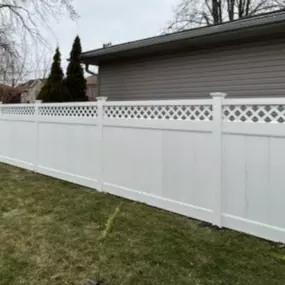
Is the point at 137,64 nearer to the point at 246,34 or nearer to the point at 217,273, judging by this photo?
the point at 246,34

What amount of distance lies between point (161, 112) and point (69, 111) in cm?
229

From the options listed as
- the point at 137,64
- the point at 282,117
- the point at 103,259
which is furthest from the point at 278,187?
the point at 137,64

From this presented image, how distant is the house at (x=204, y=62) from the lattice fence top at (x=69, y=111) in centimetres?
230

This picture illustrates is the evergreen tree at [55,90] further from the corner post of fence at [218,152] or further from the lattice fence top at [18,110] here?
the corner post of fence at [218,152]

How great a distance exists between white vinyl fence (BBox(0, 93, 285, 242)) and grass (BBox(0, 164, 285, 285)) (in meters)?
0.23

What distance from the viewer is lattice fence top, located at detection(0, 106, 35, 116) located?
7.48 meters

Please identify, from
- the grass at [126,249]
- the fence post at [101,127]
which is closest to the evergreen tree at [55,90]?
the fence post at [101,127]

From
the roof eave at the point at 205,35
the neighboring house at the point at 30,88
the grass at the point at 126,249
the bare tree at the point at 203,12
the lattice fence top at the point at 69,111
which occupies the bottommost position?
the grass at the point at 126,249

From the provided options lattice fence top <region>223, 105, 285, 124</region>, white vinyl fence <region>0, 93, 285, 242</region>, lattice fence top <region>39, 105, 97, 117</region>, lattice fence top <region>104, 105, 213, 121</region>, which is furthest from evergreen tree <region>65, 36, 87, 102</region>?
lattice fence top <region>223, 105, 285, 124</region>

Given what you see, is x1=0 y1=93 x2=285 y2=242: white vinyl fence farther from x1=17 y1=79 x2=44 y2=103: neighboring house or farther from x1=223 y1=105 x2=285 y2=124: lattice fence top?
x1=17 y1=79 x2=44 y2=103: neighboring house

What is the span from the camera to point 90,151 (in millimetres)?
5766

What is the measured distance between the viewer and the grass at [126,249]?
2.96 meters

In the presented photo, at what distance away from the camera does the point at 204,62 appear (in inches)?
273

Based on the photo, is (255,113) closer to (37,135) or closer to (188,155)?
(188,155)
